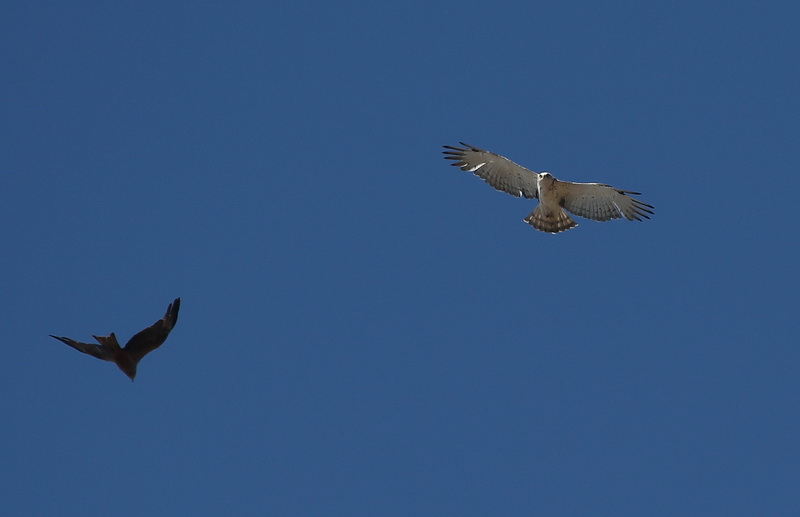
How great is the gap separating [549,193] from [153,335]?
9605 mm

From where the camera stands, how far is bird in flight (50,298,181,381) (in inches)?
512

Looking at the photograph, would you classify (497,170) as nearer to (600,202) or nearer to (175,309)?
(600,202)

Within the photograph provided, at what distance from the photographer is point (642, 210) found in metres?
20.5

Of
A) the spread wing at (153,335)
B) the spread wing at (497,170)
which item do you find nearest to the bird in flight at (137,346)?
the spread wing at (153,335)

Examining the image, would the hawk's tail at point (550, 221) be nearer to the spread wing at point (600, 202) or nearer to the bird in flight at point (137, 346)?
the spread wing at point (600, 202)

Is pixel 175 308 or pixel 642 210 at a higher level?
pixel 642 210

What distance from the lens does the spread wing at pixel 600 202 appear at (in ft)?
66.0

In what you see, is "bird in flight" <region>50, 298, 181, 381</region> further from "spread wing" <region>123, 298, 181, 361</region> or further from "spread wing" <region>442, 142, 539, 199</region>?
"spread wing" <region>442, 142, 539, 199</region>

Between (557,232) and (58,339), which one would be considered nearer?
(58,339)

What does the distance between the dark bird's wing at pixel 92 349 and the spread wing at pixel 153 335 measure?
0.79 feet

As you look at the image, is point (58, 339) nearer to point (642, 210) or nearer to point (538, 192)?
point (538, 192)

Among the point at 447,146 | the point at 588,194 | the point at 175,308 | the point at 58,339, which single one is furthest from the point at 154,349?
the point at 588,194

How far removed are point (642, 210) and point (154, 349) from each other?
10927 millimetres

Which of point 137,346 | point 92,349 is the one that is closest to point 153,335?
point 137,346
